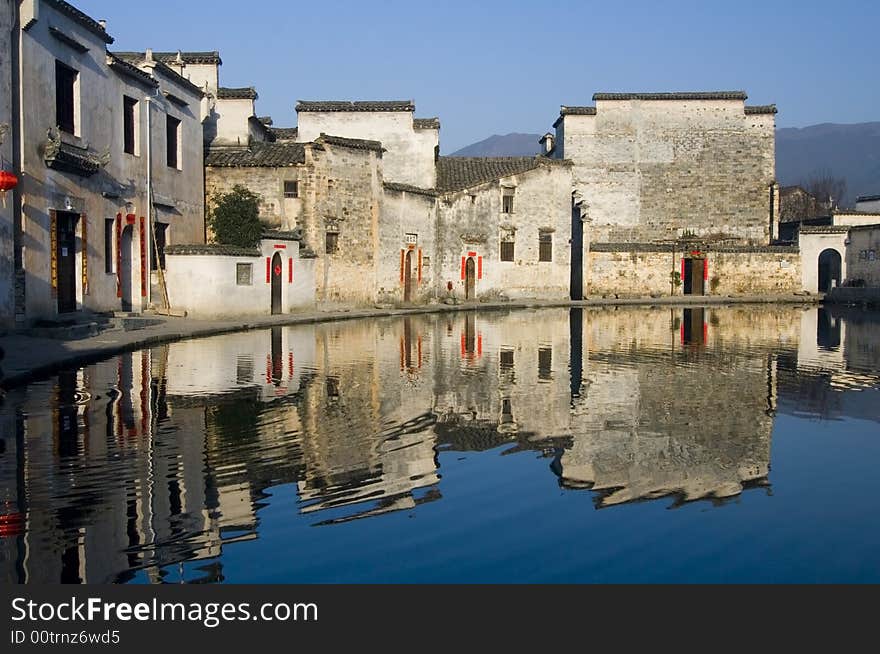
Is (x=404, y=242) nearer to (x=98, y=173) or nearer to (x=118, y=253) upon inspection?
(x=118, y=253)

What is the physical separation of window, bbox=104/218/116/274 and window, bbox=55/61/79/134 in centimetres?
266

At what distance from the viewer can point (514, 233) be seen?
3853 centimetres

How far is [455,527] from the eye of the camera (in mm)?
5852

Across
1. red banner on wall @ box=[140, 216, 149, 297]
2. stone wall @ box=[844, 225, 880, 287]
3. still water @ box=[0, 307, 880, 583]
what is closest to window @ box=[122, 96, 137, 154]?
red banner on wall @ box=[140, 216, 149, 297]

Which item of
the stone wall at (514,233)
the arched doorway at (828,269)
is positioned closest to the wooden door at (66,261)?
the stone wall at (514,233)

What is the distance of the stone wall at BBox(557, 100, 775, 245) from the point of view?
46.0 m

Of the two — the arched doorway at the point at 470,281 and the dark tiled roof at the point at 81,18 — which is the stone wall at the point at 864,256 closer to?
the arched doorway at the point at 470,281

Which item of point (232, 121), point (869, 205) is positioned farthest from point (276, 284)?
point (869, 205)

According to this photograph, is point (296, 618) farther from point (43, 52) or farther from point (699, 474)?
point (43, 52)

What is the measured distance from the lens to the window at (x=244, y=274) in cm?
2525

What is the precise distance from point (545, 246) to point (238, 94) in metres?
14.3

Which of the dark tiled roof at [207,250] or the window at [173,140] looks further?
the window at [173,140]

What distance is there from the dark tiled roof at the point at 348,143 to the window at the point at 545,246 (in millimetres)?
9890

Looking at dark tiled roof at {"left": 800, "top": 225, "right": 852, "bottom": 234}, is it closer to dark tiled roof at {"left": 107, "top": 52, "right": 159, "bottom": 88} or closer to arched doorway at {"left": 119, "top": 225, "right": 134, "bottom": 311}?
dark tiled roof at {"left": 107, "top": 52, "right": 159, "bottom": 88}
